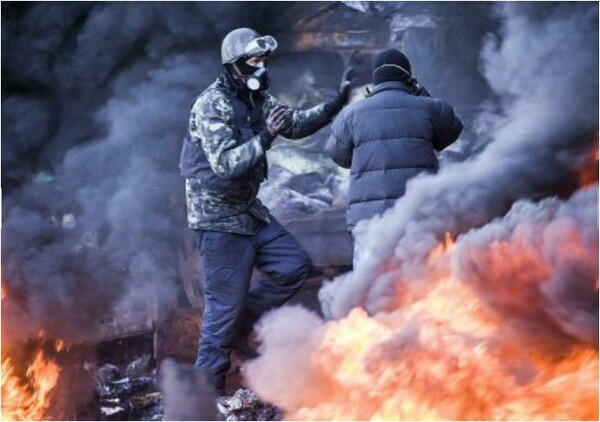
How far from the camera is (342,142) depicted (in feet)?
19.1

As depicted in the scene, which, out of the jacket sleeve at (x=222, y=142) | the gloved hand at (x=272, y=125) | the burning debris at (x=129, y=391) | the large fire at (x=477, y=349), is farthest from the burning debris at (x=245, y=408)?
the gloved hand at (x=272, y=125)

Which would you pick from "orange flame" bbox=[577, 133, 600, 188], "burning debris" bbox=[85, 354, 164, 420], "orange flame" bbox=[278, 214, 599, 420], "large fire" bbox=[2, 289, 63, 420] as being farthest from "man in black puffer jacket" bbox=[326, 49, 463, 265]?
"large fire" bbox=[2, 289, 63, 420]

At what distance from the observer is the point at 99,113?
799 cm

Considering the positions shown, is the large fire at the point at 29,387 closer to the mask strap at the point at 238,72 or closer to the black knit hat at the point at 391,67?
the mask strap at the point at 238,72

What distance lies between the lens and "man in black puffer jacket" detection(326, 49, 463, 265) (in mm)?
Answer: 5613

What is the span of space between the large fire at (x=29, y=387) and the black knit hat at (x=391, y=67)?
327 centimetres

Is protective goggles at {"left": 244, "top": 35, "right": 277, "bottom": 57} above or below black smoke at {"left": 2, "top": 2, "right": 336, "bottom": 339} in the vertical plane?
above

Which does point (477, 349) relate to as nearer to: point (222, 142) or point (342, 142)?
point (342, 142)

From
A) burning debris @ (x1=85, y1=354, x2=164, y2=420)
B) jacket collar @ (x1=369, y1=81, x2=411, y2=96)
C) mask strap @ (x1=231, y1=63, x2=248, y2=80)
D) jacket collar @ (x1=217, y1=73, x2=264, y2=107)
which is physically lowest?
burning debris @ (x1=85, y1=354, x2=164, y2=420)

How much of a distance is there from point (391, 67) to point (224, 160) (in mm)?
1353

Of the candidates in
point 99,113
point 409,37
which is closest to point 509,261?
point 409,37

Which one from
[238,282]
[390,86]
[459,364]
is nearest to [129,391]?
[238,282]

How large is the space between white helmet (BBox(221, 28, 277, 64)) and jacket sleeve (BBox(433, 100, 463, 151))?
122cm

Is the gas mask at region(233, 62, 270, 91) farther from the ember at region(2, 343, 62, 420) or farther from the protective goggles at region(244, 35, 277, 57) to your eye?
the ember at region(2, 343, 62, 420)
